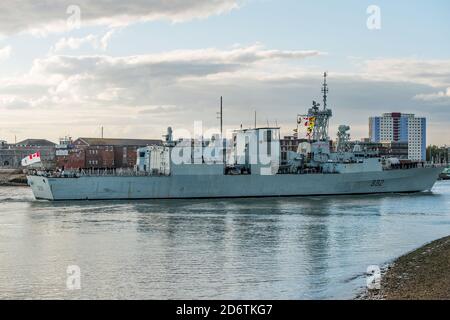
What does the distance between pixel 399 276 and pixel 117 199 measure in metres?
29.8

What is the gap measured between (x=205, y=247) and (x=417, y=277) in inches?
339

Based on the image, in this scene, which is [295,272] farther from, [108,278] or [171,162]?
[171,162]

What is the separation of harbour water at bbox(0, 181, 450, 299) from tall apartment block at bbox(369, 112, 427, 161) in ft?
445

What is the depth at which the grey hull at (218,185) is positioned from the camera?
41719 millimetres

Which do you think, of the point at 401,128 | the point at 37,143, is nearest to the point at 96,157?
the point at 37,143

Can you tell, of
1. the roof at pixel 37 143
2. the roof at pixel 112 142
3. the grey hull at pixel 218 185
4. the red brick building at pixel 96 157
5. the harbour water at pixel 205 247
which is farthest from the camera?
the roof at pixel 37 143

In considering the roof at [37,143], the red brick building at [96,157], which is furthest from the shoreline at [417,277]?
the roof at [37,143]

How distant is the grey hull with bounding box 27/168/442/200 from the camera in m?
41.7

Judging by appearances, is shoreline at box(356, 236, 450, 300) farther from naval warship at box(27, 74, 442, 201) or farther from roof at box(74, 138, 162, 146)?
roof at box(74, 138, 162, 146)

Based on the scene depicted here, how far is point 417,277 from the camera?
1492 centimetres

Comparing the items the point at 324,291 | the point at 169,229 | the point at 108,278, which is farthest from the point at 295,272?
the point at 169,229

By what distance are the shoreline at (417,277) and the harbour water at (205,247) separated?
2.44ft

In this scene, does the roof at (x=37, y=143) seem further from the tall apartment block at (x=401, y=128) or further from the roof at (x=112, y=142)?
the tall apartment block at (x=401, y=128)

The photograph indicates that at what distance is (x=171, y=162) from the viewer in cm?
4356
